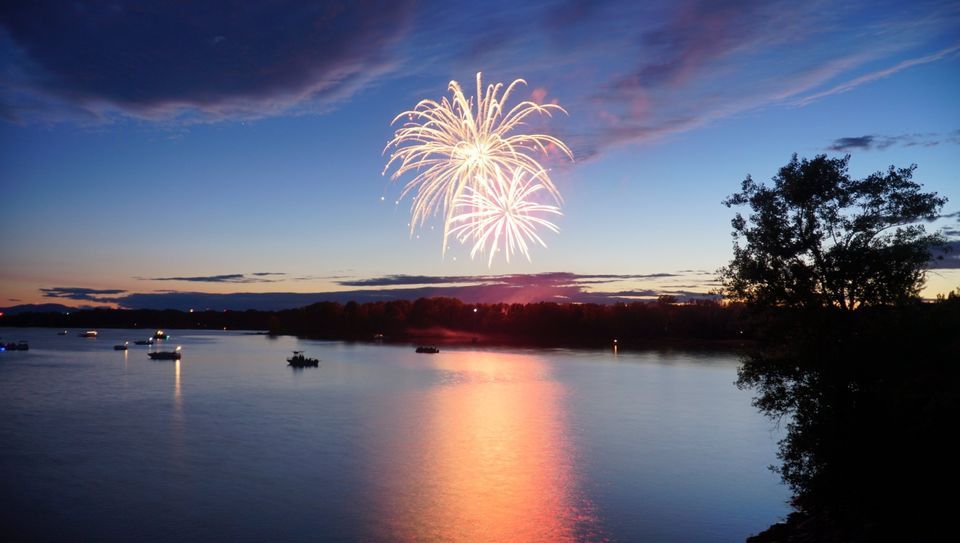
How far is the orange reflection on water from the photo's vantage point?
27.9 metres

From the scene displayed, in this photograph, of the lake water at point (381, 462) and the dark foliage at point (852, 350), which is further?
the lake water at point (381, 462)

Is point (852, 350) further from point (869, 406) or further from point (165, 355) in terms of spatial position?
point (165, 355)

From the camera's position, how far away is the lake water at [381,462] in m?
28.0

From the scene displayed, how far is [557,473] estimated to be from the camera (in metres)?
38.1

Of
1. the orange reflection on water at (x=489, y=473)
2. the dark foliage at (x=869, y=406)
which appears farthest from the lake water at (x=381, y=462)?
the dark foliage at (x=869, y=406)

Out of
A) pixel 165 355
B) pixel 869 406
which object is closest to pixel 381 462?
pixel 869 406

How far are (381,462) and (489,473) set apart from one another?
674cm

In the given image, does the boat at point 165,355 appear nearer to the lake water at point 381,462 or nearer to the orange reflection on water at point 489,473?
the lake water at point 381,462

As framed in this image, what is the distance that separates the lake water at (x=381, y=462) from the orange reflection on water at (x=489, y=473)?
0.53 ft

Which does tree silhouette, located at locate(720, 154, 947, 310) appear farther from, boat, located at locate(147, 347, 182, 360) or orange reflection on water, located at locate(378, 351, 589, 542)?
boat, located at locate(147, 347, 182, 360)

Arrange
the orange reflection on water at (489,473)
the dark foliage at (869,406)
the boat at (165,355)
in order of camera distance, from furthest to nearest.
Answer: the boat at (165,355)
the orange reflection on water at (489,473)
the dark foliage at (869,406)

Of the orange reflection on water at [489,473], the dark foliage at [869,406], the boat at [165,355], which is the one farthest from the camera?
the boat at [165,355]

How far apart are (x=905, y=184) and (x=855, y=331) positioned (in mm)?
5749

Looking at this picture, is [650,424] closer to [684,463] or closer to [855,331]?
[684,463]
